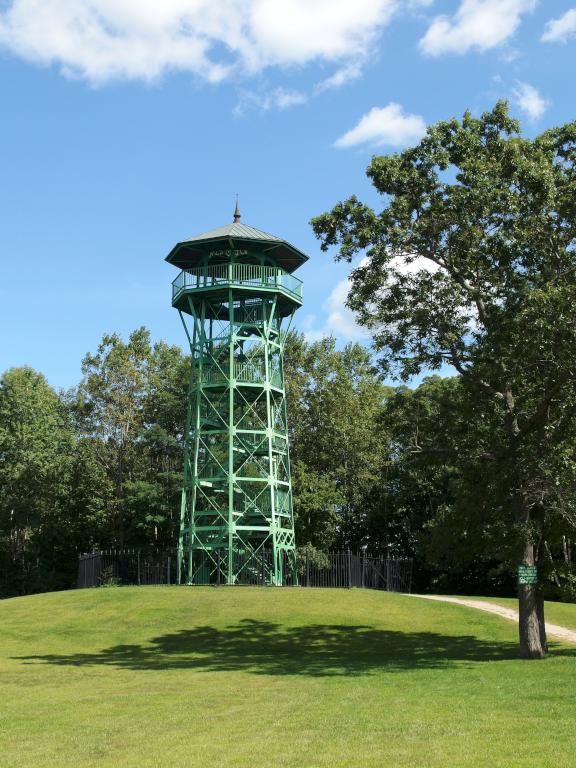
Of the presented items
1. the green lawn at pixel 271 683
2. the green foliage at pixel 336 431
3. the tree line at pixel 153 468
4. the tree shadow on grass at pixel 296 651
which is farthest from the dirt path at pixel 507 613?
the green foliage at pixel 336 431

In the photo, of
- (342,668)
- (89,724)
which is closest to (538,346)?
(342,668)

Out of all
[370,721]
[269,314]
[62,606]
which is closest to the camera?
[370,721]

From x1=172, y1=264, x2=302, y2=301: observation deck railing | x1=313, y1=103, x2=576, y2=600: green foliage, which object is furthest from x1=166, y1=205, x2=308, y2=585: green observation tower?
x1=313, y1=103, x2=576, y2=600: green foliage

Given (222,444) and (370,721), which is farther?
(222,444)

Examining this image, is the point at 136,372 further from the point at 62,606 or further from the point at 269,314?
the point at 62,606

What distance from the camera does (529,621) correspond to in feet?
69.7

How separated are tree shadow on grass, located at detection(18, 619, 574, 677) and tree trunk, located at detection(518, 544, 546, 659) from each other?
0.84 metres

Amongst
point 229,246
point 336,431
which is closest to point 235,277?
point 229,246

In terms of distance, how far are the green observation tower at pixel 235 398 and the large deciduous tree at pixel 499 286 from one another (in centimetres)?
1666

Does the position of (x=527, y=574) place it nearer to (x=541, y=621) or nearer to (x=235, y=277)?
(x=541, y=621)

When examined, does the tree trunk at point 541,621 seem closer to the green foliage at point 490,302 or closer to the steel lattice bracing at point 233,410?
the green foliage at point 490,302

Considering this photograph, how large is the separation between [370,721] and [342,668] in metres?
8.20

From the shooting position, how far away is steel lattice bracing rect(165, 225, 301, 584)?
127 ft

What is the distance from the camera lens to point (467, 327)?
74.0ft
